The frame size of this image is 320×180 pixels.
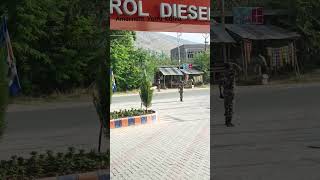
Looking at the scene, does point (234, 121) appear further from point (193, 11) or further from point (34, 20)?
point (193, 11)

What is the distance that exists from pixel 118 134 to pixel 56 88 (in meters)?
5.30

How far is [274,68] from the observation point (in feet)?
35.9

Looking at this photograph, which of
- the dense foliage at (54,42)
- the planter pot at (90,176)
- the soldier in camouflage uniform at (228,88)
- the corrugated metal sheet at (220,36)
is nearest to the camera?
the planter pot at (90,176)

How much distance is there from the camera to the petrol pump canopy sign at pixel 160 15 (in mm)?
3137

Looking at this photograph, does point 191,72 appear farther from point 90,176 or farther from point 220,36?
point 220,36

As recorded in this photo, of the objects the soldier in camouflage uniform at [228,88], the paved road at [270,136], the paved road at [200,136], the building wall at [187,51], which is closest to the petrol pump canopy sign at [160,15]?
the building wall at [187,51]

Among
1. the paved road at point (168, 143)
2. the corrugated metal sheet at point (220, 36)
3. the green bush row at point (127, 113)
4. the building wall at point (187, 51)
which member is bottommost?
the paved road at point (168, 143)

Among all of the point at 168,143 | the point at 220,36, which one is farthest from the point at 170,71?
the point at 220,36

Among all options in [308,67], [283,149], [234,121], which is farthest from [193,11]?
[308,67]

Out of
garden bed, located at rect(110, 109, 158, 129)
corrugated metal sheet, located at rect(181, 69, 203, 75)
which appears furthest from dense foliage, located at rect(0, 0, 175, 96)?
garden bed, located at rect(110, 109, 158, 129)

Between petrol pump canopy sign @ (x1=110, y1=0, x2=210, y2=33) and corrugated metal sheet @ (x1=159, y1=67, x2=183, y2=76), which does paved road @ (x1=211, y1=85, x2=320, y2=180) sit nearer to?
corrugated metal sheet @ (x1=159, y1=67, x2=183, y2=76)

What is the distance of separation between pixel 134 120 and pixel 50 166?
1705 millimetres

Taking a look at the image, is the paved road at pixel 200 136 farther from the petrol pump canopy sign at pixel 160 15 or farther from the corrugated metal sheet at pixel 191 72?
the petrol pump canopy sign at pixel 160 15

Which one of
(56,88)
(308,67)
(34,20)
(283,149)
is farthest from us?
(308,67)
